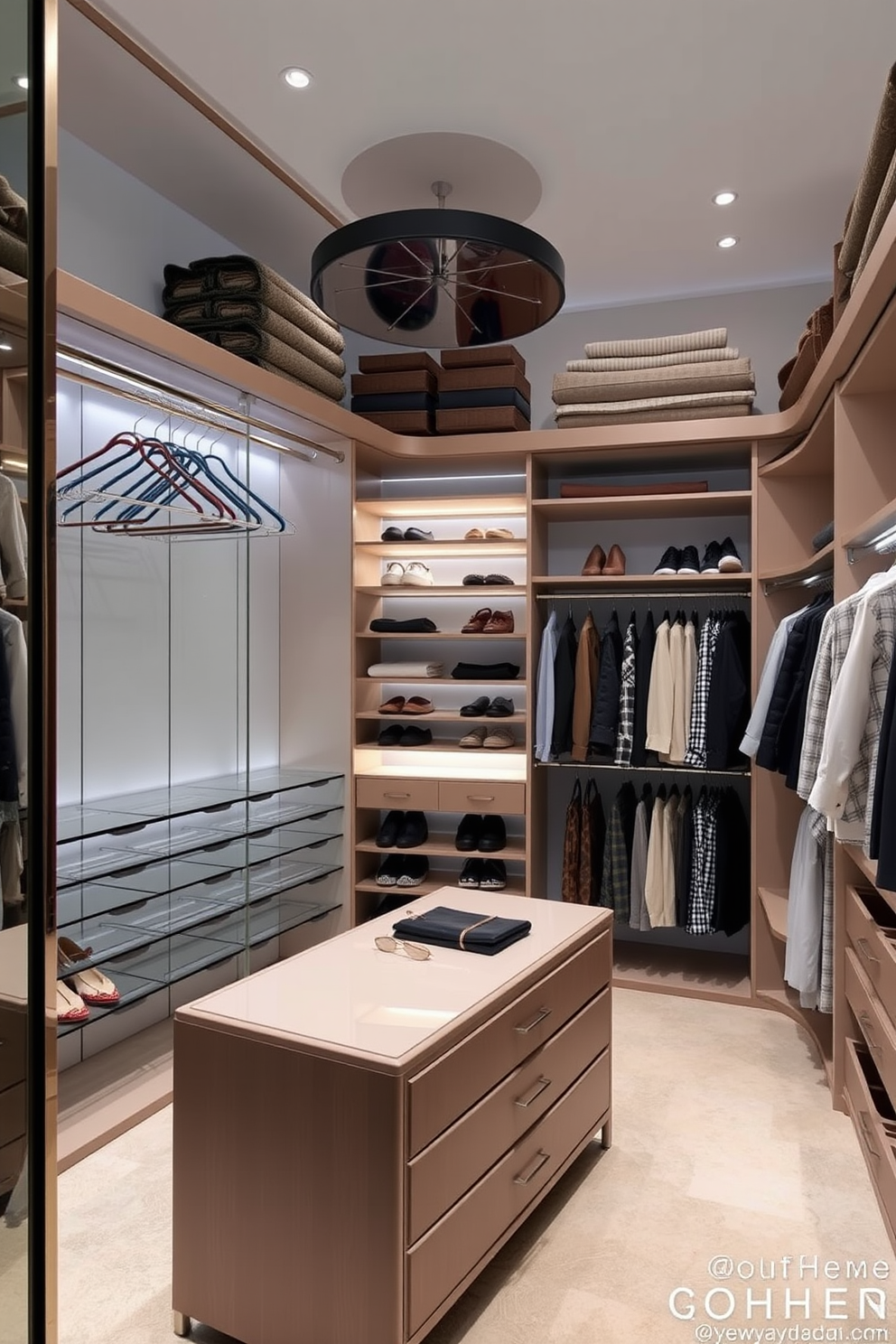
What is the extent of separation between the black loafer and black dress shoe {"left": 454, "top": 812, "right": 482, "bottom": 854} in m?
0.49

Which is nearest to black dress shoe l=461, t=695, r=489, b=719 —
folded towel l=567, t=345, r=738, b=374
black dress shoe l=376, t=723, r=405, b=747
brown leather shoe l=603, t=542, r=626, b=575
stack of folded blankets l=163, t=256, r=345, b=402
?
black dress shoe l=376, t=723, r=405, b=747

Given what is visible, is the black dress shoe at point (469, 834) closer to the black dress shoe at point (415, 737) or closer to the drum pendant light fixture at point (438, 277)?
the black dress shoe at point (415, 737)

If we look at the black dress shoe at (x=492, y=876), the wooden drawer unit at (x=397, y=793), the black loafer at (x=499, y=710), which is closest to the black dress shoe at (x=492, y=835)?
the black dress shoe at (x=492, y=876)

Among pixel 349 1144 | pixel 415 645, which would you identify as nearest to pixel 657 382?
pixel 415 645

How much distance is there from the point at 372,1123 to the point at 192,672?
7.65 ft

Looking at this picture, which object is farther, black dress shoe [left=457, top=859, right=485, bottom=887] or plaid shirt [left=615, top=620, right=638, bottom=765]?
black dress shoe [left=457, top=859, right=485, bottom=887]

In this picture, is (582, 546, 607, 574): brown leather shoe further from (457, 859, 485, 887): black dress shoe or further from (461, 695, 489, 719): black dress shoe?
(457, 859, 485, 887): black dress shoe

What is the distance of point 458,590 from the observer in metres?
4.64

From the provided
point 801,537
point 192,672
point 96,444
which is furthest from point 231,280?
point 801,537

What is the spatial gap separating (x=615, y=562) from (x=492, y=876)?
1.61m

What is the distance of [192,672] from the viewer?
3.83 meters

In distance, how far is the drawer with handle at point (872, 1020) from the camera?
96.9 inches

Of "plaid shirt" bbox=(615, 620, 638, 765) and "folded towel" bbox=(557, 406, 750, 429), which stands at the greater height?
"folded towel" bbox=(557, 406, 750, 429)

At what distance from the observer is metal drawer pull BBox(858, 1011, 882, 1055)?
8.76 ft
